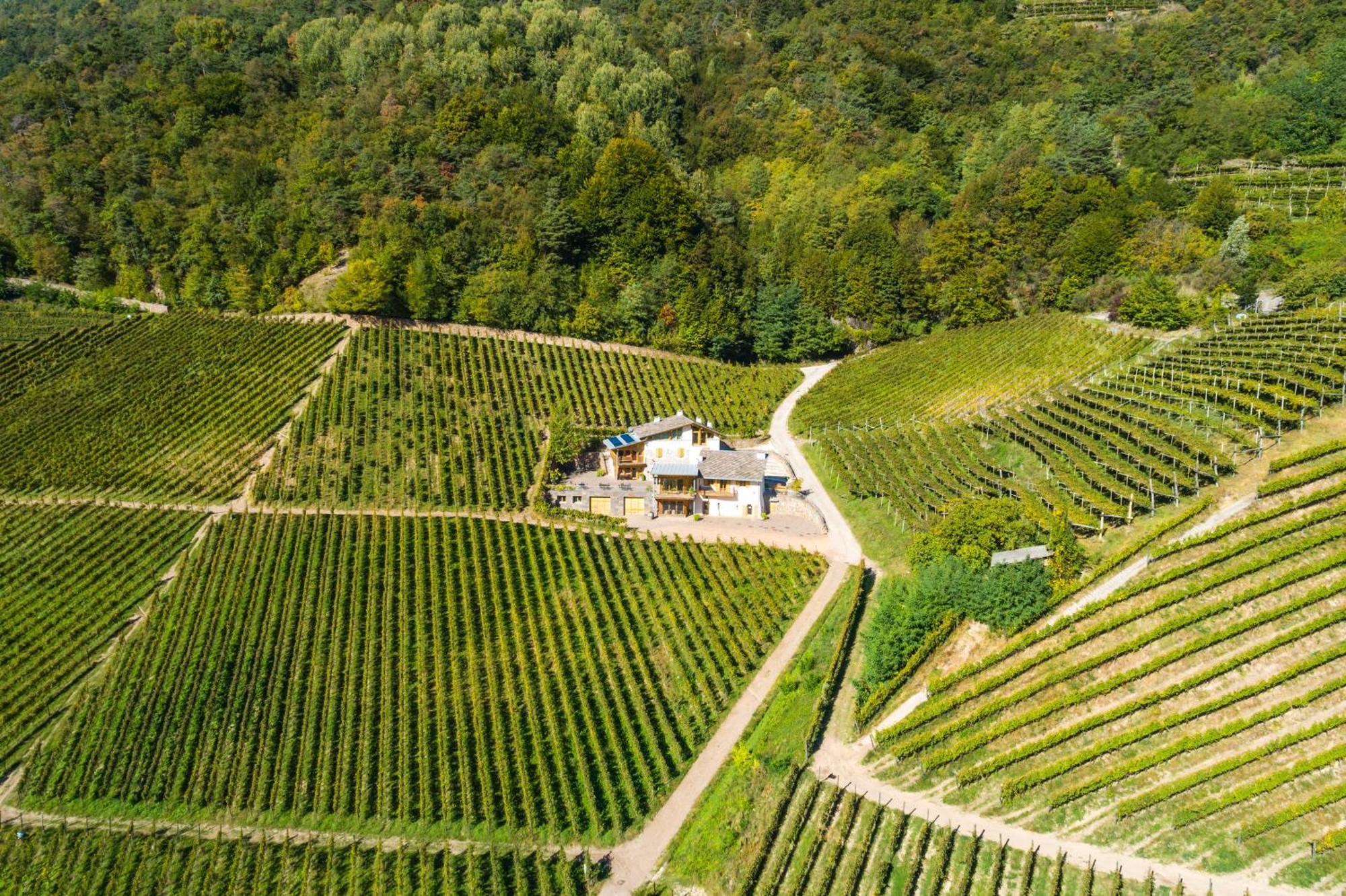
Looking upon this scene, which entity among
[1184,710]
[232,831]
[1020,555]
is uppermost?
[1020,555]

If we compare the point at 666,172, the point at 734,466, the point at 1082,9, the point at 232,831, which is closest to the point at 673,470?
the point at 734,466

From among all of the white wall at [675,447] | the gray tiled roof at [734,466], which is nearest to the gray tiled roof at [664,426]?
the white wall at [675,447]

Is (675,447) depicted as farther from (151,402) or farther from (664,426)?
(151,402)

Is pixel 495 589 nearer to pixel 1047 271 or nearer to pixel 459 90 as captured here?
pixel 1047 271

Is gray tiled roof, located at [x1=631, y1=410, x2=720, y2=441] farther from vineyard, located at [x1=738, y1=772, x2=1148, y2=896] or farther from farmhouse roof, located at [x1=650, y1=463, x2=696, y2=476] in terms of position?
vineyard, located at [x1=738, y1=772, x2=1148, y2=896]

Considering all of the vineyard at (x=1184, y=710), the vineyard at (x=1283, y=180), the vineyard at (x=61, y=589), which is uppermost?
the vineyard at (x=1283, y=180)

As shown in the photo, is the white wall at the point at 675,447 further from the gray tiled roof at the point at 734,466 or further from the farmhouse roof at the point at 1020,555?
the farmhouse roof at the point at 1020,555

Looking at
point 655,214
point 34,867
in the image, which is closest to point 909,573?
point 34,867

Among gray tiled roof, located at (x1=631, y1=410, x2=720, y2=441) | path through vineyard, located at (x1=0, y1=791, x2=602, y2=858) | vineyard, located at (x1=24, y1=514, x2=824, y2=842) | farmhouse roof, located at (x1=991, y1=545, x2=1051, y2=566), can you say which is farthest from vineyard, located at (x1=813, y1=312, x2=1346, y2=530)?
path through vineyard, located at (x1=0, y1=791, x2=602, y2=858)
